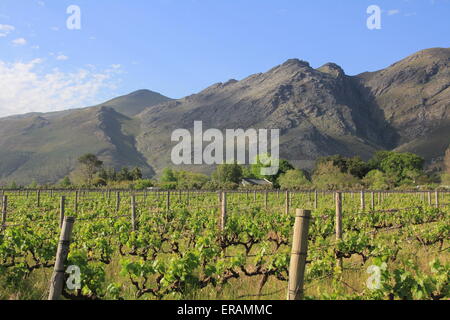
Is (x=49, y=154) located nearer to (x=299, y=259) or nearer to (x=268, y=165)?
(x=268, y=165)

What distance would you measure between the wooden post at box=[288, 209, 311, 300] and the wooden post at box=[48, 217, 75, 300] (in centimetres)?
235

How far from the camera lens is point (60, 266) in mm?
4316

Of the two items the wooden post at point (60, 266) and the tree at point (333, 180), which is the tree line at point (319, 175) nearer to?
the tree at point (333, 180)

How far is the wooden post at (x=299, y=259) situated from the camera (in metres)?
4.11

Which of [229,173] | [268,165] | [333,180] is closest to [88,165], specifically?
[229,173]

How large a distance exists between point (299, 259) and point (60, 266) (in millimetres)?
2471

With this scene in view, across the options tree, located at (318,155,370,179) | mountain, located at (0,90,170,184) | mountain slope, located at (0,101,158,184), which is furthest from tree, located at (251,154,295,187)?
mountain, located at (0,90,170,184)

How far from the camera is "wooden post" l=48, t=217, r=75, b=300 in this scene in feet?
13.9

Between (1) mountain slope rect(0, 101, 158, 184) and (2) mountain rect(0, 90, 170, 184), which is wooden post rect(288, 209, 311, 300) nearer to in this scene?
(1) mountain slope rect(0, 101, 158, 184)

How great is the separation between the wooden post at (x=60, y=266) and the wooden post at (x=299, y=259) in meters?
2.35

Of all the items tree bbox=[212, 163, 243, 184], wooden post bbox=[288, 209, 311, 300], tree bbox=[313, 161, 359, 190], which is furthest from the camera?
tree bbox=[212, 163, 243, 184]

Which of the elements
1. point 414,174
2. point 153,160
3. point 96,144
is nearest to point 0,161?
point 96,144

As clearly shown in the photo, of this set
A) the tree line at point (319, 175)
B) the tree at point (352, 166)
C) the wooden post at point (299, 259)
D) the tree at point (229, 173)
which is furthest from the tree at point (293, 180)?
the wooden post at point (299, 259)
